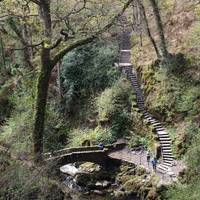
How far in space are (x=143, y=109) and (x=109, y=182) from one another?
6042mm

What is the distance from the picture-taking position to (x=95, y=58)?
108ft

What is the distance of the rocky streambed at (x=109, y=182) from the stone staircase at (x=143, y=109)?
4.78ft

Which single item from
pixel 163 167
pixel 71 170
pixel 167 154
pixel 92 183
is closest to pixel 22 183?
pixel 163 167

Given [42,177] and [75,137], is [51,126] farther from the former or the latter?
[42,177]

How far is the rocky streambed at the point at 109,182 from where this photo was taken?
21766 millimetres

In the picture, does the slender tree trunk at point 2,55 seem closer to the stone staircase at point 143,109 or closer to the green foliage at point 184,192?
the stone staircase at point 143,109

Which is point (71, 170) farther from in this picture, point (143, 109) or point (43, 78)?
point (43, 78)

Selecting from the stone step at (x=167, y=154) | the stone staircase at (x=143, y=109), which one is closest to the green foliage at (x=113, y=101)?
the stone staircase at (x=143, y=109)

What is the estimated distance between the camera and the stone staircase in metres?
23.6

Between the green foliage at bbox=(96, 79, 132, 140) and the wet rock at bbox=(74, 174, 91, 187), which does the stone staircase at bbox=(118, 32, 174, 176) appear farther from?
the wet rock at bbox=(74, 174, 91, 187)

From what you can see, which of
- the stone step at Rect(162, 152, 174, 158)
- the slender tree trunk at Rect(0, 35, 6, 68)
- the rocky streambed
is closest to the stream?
the rocky streambed

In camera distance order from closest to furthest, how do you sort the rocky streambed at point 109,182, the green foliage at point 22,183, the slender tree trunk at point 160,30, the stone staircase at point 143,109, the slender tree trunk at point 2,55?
the green foliage at point 22,183
the rocky streambed at point 109,182
the stone staircase at point 143,109
the slender tree trunk at point 160,30
the slender tree trunk at point 2,55

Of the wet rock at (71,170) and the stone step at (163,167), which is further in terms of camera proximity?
the wet rock at (71,170)

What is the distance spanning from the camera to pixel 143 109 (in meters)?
28.2
